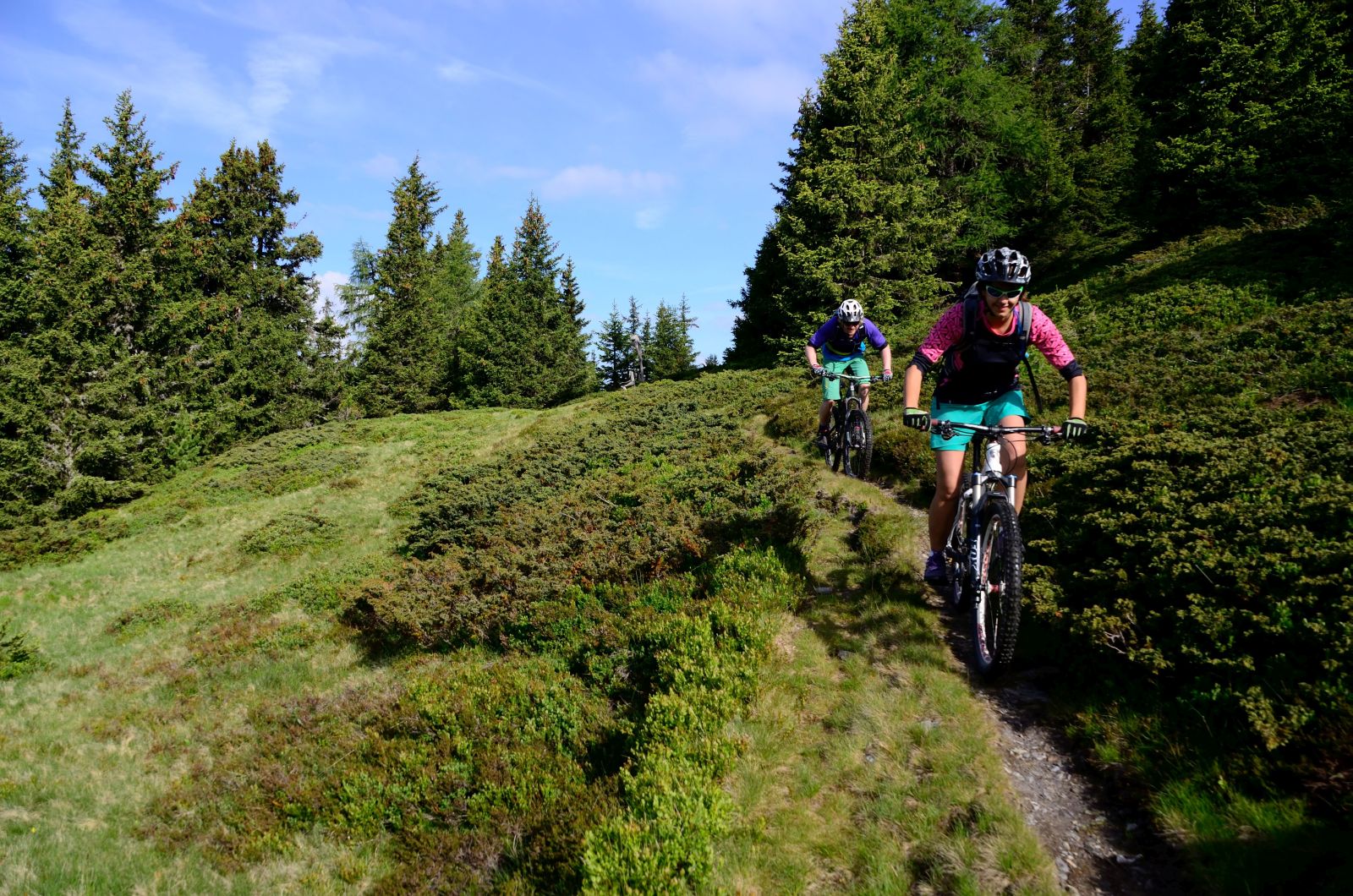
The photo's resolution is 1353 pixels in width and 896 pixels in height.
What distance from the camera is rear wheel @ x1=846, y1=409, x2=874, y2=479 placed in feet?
34.0

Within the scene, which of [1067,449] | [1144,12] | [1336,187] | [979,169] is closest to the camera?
[1067,449]

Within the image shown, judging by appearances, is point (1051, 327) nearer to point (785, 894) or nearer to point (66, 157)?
point (785, 894)

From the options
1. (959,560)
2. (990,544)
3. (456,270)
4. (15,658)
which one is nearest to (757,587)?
(959,560)

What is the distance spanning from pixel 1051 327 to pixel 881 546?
3.47 metres

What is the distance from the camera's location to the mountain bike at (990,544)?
15.9 feet

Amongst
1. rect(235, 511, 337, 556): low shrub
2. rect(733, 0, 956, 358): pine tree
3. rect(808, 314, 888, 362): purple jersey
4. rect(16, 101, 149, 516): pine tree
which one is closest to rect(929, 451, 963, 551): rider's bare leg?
rect(808, 314, 888, 362): purple jersey

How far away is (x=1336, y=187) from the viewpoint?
16703 mm

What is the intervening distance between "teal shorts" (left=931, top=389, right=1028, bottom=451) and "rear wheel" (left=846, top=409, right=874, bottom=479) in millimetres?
4450

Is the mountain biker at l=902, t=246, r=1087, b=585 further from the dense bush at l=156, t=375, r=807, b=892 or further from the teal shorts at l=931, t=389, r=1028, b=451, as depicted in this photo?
the dense bush at l=156, t=375, r=807, b=892

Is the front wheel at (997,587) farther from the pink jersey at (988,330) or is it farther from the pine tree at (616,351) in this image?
the pine tree at (616,351)

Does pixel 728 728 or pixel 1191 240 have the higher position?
pixel 1191 240

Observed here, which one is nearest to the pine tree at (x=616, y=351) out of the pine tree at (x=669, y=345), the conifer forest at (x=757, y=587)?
the pine tree at (x=669, y=345)

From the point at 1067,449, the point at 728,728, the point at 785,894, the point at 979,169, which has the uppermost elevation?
the point at 979,169

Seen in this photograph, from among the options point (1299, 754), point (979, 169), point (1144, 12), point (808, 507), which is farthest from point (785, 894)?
point (1144, 12)
